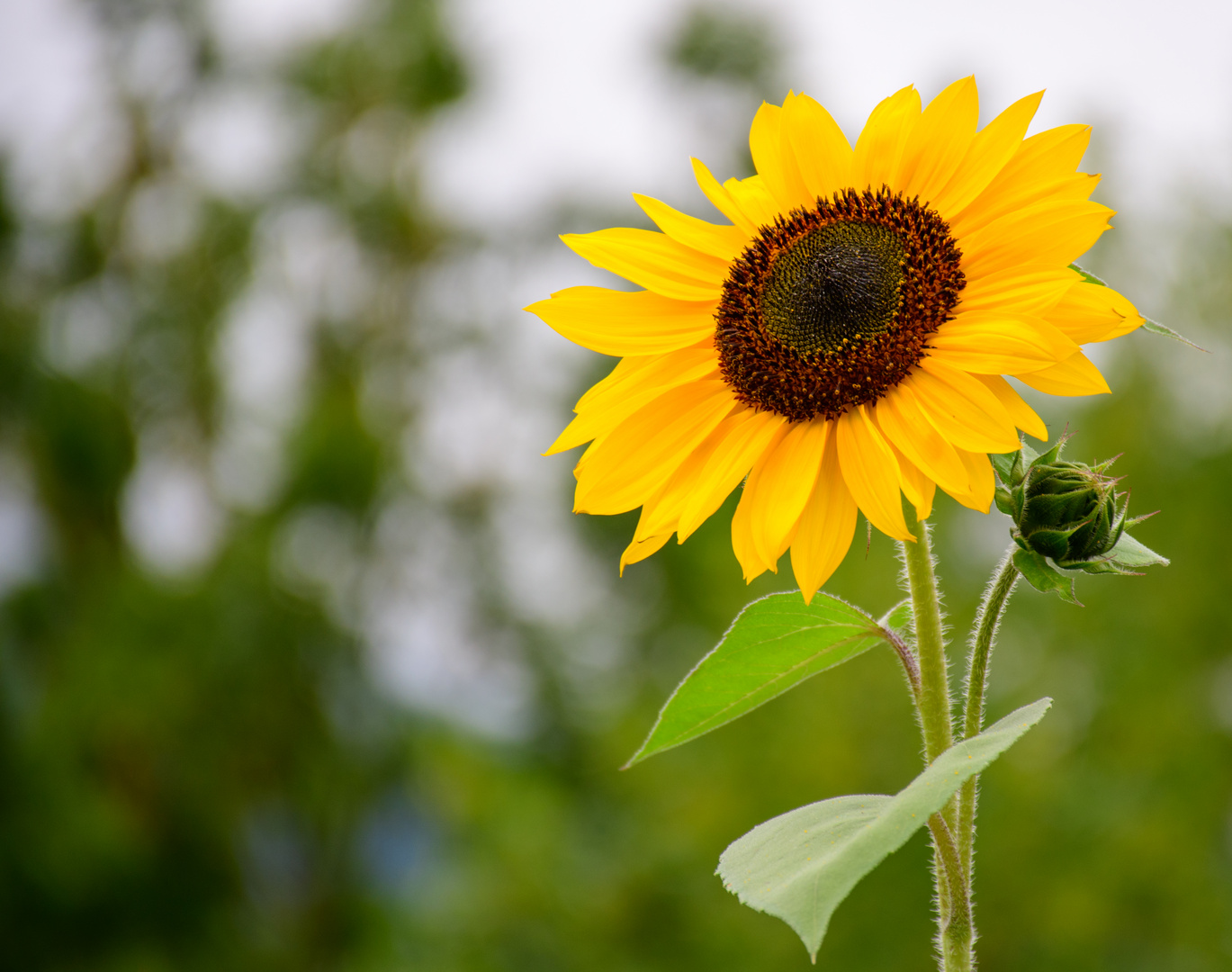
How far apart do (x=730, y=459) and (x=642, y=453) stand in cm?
5

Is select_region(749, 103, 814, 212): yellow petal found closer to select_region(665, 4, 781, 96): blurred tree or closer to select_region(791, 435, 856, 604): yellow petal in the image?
select_region(791, 435, 856, 604): yellow petal

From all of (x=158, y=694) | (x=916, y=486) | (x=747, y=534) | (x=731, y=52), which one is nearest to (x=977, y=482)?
(x=916, y=486)

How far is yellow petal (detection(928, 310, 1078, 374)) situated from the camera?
491 millimetres

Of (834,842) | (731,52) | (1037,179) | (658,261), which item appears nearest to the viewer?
(834,842)

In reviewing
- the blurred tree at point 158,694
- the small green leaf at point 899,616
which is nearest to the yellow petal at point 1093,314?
the small green leaf at point 899,616

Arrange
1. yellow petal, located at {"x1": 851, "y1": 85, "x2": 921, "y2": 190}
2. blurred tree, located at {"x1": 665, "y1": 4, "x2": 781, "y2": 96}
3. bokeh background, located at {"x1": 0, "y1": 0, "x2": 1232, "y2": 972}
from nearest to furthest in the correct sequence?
yellow petal, located at {"x1": 851, "y1": 85, "x2": 921, "y2": 190}, bokeh background, located at {"x1": 0, "y1": 0, "x2": 1232, "y2": 972}, blurred tree, located at {"x1": 665, "y1": 4, "x2": 781, "y2": 96}

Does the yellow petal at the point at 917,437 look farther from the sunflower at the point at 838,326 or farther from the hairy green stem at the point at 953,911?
the hairy green stem at the point at 953,911

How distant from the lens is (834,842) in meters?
0.45

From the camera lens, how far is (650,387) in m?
0.62

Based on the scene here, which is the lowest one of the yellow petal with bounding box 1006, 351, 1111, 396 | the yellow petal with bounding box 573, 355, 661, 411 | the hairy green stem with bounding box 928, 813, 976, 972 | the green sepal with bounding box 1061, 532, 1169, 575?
the hairy green stem with bounding box 928, 813, 976, 972

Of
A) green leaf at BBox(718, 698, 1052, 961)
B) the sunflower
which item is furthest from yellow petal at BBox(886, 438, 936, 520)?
green leaf at BBox(718, 698, 1052, 961)

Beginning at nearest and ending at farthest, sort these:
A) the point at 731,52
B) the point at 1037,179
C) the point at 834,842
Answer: the point at 834,842, the point at 1037,179, the point at 731,52

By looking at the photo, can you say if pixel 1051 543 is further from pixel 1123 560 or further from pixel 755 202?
pixel 755 202

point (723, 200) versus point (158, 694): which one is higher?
point (158, 694)
